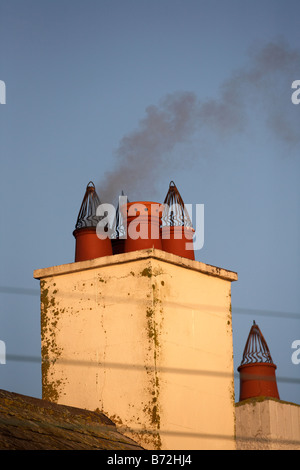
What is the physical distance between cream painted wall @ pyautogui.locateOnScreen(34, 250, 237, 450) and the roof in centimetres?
36

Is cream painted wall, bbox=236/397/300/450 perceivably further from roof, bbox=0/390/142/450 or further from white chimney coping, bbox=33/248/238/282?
roof, bbox=0/390/142/450

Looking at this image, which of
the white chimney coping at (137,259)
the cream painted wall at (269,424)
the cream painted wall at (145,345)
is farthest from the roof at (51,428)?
the cream painted wall at (269,424)

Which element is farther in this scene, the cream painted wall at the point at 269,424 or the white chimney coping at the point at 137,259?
the cream painted wall at the point at 269,424

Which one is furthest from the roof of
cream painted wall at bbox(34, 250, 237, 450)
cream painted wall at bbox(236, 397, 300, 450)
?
cream painted wall at bbox(236, 397, 300, 450)

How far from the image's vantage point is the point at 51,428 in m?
11.0

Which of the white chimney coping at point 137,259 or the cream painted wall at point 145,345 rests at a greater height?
the white chimney coping at point 137,259

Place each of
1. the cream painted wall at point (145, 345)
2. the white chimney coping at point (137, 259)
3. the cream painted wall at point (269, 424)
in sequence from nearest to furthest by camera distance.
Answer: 1. the cream painted wall at point (145, 345)
2. the white chimney coping at point (137, 259)
3. the cream painted wall at point (269, 424)

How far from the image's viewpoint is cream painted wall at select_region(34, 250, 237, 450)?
12.2m

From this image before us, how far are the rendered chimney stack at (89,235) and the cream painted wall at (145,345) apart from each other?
1.52 feet

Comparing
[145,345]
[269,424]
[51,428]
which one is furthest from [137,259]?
[269,424]

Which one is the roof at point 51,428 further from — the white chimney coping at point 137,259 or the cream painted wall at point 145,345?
the white chimney coping at point 137,259

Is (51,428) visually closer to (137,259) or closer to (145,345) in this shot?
(145,345)

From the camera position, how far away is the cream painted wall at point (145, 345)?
12.2 m

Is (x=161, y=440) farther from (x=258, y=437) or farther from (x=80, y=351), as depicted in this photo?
(x=258, y=437)
